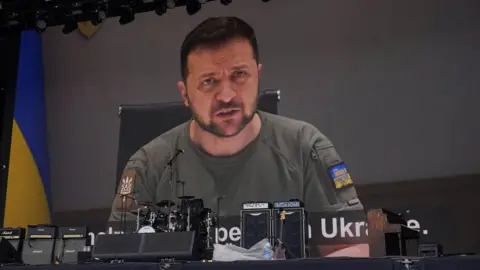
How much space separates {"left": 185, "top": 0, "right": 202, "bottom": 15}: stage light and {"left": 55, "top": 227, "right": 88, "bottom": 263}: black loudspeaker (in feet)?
10.4

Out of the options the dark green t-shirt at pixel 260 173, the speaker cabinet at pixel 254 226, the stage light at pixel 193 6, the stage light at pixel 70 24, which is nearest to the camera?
the speaker cabinet at pixel 254 226

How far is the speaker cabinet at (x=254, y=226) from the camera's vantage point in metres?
6.77

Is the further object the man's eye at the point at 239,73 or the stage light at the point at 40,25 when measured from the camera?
the stage light at the point at 40,25

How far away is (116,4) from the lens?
842 cm

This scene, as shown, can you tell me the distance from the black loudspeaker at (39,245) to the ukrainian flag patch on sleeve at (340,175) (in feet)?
11.9

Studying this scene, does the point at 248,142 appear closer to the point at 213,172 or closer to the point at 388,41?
the point at 213,172

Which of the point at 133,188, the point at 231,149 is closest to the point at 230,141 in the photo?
the point at 231,149

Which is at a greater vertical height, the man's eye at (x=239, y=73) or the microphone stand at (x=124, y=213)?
the man's eye at (x=239, y=73)

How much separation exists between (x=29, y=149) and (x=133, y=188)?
6.14ft

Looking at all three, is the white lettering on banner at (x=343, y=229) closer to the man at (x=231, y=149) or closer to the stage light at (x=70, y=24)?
the man at (x=231, y=149)

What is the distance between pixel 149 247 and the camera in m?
3.80

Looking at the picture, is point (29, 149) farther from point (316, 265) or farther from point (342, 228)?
point (316, 265)

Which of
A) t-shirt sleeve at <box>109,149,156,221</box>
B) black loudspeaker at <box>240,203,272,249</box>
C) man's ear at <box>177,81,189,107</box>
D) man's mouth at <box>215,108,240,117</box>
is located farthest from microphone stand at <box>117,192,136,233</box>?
black loudspeaker at <box>240,203,272,249</box>

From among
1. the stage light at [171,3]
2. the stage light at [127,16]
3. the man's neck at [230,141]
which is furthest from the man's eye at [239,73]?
the stage light at [127,16]
